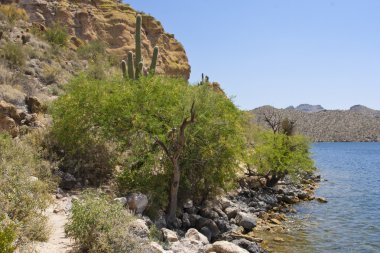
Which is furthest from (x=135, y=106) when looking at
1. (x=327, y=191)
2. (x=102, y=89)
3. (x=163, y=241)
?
(x=327, y=191)

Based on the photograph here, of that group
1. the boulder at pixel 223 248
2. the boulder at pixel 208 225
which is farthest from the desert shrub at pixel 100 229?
the boulder at pixel 208 225

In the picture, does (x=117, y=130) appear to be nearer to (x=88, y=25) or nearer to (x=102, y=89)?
(x=102, y=89)

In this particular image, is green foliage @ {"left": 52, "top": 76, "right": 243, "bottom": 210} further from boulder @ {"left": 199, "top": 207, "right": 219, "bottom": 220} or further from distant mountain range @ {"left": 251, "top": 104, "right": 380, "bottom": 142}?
distant mountain range @ {"left": 251, "top": 104, "right": 380, "bottom": 142}

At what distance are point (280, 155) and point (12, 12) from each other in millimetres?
23654

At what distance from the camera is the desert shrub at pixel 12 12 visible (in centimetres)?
3022

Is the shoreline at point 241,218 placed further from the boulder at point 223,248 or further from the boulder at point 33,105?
the boulder at point 33,105

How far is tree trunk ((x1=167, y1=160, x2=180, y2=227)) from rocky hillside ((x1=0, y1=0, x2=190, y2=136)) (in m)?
6.46

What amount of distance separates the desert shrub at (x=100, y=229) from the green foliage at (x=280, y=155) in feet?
49.6

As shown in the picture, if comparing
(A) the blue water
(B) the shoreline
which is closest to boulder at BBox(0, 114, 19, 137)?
(B) the shoreline

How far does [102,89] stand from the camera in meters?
15.4

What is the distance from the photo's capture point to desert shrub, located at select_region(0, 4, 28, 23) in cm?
3022

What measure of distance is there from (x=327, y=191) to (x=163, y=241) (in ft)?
60.1

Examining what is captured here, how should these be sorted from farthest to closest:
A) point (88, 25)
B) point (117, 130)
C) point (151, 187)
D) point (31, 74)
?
point (88, 25) < point (31, 74) < point (117, 130) < point (151, 187)

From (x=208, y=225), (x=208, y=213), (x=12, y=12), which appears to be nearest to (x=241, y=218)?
(x=208, y=213)
